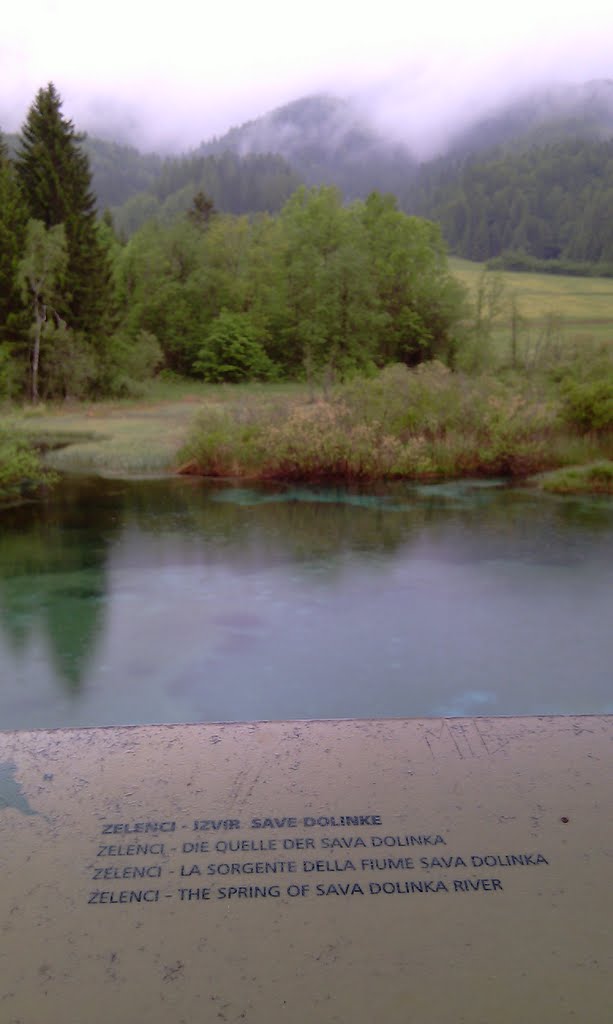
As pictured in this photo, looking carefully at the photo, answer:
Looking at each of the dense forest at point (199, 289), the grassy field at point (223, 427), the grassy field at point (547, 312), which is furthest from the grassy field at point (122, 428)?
the grassy field at point (547, 312)

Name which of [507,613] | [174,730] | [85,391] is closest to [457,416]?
[507,613]

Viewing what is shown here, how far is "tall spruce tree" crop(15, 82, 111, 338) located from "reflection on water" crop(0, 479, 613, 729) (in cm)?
1896

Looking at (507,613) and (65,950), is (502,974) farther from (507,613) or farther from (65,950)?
(507,613)

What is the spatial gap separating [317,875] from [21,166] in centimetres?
3441

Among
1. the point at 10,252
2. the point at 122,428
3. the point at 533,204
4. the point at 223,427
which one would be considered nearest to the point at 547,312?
the point at 10,252

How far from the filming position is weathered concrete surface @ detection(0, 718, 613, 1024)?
88.4 inches

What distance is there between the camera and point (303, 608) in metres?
9.83

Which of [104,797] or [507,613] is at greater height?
[104,797]

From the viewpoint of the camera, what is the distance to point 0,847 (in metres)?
2.72

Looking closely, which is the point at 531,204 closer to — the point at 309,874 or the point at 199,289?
the point at 199,289

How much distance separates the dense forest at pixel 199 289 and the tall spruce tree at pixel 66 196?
0.18ft

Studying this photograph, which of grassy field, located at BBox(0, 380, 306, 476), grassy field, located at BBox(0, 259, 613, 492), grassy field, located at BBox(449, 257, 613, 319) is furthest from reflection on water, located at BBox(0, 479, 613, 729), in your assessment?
grassy field, located at BBox(449, 257, 613, 319)

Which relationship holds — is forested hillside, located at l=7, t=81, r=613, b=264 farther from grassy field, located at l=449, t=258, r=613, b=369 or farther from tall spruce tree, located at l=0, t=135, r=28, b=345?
tall spruce tree, located at l=0, t=135, r=28, b=345

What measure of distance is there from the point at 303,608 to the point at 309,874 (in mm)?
7174
